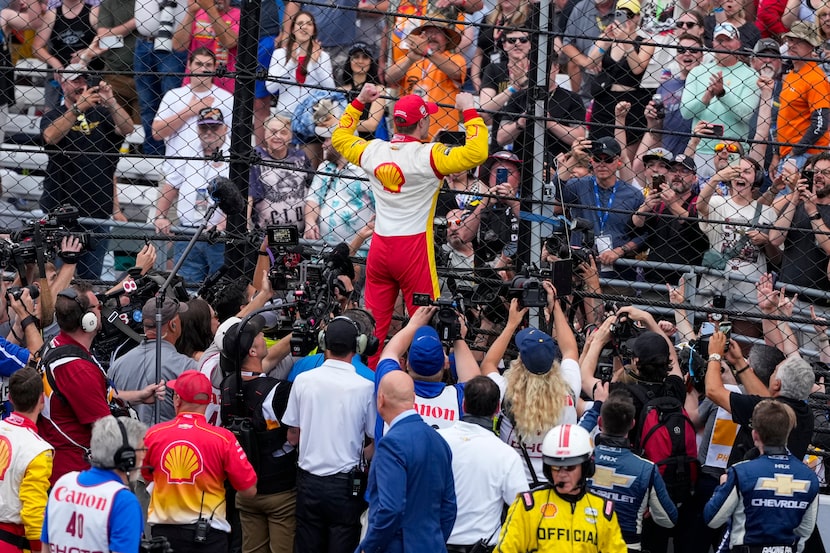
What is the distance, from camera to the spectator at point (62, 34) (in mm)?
10988

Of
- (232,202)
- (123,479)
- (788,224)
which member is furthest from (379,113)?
(123,479)

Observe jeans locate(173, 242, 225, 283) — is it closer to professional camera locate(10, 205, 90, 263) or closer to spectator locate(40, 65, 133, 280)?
spectator locate(40, 65, 133, 280)

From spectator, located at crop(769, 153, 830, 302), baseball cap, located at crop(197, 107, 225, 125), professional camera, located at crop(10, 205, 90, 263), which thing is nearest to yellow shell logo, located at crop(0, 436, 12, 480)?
professional camera, located at crop(10, 205, 90, 263)

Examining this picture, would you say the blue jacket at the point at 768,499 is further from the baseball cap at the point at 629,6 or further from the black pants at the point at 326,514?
the baseball cap at the point at 629,6

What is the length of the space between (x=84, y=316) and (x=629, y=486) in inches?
120

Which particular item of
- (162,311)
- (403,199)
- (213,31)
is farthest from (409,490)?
(213,31)

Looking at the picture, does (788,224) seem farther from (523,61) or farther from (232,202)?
(232,202)

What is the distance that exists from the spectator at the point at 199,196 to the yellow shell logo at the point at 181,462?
10.0ft

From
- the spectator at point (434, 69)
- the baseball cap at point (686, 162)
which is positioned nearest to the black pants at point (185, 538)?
the spectator at point (434, 69)

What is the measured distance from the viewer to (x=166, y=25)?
420 inches

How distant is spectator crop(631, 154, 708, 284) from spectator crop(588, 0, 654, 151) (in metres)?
0.97

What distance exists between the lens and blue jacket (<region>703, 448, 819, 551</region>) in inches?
251

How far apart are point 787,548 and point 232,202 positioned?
12.5ft

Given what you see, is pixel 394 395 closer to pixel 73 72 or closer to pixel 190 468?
pixel 190 468
